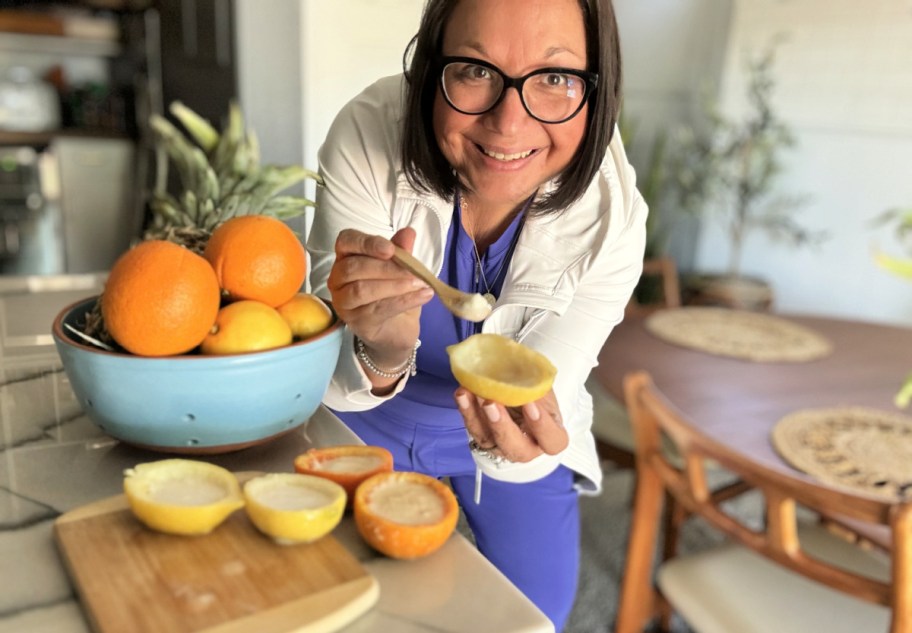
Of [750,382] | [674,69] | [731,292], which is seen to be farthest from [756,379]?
[674,69]

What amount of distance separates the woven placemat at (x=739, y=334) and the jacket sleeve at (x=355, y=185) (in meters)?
1.35

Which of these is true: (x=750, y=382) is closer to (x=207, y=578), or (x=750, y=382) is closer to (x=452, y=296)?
(x=452, y=296)

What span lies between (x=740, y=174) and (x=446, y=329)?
2632mm

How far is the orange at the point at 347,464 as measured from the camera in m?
0.60

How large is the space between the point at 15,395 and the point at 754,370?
163 centimetres

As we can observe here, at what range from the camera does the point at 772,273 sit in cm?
331

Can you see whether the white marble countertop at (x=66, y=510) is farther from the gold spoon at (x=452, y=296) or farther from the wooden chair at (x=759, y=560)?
the wooden chair at (x=759, y=560)

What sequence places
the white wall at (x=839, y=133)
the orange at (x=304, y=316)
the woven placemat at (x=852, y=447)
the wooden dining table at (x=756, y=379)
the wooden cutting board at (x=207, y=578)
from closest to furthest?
the wooden cutting board at (x=207, y=578) < the orange at (x=304, y=316) < the woven placemat at (x=852, y=447) < the wooden dining table at (x=756, y=379) < the white wall at (x=839, y=133)

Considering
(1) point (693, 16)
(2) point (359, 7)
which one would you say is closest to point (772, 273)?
(1) point (693, 16)

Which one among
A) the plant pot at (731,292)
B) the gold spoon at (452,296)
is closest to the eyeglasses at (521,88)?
the gold spoon at (452,296)

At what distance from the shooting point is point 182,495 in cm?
57

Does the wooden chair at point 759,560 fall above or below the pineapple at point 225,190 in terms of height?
below

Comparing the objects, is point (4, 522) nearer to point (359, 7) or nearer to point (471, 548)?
point (471, 548)

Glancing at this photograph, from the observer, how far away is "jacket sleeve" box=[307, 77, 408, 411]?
879 millimetres
